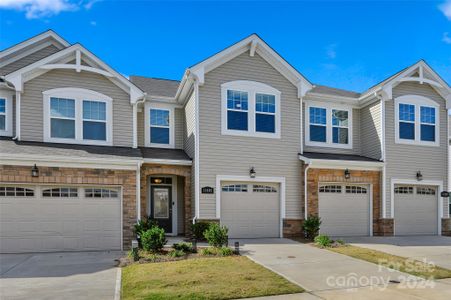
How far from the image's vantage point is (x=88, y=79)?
14.2 meters

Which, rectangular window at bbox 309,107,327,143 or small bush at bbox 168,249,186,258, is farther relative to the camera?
rectangular window at bbox 309,107,327,143

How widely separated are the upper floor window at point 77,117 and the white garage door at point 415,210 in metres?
13.0

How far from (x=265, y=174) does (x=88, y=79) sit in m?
7.83

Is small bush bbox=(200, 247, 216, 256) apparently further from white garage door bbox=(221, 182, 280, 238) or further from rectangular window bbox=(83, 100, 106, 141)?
rectangular window bbox=(83, 100, 106, 141)

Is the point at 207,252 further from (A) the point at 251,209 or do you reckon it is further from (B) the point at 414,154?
(B) the point at 414,154

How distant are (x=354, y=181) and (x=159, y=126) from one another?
8.84m

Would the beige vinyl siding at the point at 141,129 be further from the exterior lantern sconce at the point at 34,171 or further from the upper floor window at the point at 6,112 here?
the upper floor window at the point at 6,112

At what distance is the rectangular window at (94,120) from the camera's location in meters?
14.2

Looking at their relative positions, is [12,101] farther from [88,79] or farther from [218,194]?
[218,194]

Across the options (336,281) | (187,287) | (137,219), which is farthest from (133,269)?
(336,281)

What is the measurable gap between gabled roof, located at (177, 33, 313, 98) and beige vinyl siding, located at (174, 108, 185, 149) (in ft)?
3.06

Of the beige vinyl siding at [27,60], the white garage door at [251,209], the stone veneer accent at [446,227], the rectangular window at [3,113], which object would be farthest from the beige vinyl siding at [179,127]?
the stone veneer accent at [446,227]

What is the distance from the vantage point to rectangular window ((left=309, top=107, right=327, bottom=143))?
17081 mm

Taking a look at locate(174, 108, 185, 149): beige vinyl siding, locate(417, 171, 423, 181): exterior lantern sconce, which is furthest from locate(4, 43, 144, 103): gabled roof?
locate(417, 171, 423, 181): exterior lantern sconce
